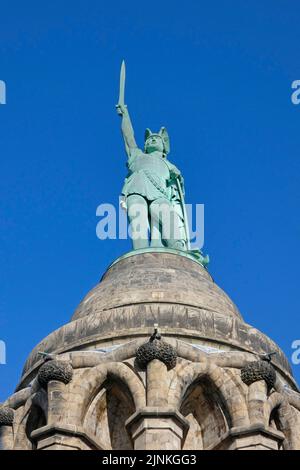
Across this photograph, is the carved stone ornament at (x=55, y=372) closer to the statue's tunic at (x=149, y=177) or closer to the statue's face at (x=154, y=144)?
the statue's tunic at (x=149, y=177)

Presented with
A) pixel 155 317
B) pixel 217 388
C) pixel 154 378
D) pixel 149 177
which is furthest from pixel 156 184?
pixel 154 378

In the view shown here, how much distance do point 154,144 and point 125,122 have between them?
1.71 metres

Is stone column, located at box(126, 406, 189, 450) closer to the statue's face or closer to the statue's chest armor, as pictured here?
the statue's chest armor

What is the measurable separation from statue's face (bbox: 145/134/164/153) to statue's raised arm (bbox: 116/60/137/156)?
510mm

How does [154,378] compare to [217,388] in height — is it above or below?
below

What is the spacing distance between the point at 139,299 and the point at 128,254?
2614 millimetres

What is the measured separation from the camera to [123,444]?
25.0 meters

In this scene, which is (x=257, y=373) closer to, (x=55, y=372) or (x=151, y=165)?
(x=55, y=372)

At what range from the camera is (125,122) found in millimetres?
34594

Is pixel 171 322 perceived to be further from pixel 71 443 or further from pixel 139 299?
pixel 71 443

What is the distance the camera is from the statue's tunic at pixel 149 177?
1234 inches

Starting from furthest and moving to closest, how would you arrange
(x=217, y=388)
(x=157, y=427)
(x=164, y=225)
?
1. (x=164, y=225)
2. (x=217, y=388)
3. (x=157, y=427)
